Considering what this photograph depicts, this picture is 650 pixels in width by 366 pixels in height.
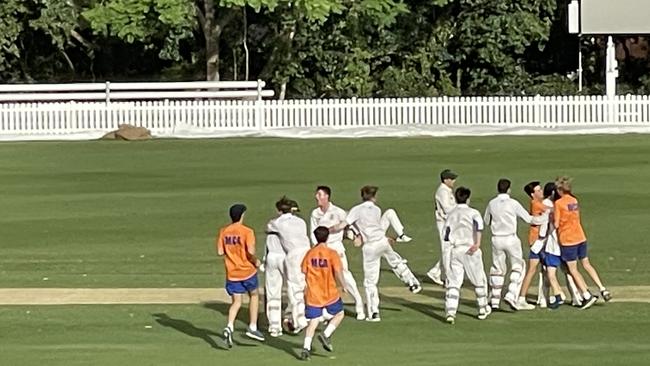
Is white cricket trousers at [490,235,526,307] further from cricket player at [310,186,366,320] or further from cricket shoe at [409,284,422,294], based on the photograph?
cricket player at [310,186,366,320]

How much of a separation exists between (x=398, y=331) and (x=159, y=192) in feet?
37.9

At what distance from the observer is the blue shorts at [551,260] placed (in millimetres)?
15938

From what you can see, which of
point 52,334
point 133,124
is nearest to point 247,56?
point 133,124

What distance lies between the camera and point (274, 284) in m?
14.5

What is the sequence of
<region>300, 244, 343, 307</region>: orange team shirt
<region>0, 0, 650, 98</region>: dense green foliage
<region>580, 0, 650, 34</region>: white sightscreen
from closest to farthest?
<region>300, 244, 343, 307</region>: orange team shirt, <region>580, 0, 650, 34</region>: white sightscreen, <region>0, 0, 650, 98</region>: dense green foliage

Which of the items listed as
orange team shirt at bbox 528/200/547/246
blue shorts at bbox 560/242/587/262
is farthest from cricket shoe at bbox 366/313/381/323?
blue shorts at bbox 560/242/587/262

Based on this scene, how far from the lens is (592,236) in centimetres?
2073

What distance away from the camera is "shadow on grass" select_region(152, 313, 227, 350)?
14691 millimetres

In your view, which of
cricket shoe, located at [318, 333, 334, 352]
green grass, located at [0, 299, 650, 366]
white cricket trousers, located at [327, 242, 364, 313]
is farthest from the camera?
white cricket trousers, located at [327, 242, 364, 313]

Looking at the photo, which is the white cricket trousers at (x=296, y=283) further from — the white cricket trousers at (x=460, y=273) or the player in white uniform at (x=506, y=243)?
the player in white uniform at (x=506, y=243)

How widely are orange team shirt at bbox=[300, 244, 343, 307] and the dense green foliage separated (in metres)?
28.1

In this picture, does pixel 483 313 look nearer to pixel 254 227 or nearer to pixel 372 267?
pixel 372 267

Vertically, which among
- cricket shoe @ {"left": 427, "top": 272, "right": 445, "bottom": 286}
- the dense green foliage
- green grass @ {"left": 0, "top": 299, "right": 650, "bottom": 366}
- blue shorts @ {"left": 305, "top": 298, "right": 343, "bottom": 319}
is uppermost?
the dense green foliage

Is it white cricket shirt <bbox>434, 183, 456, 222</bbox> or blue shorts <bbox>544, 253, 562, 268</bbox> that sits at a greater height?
white cricket shirt <bbox>434, 183, 456, 222</bbox>
